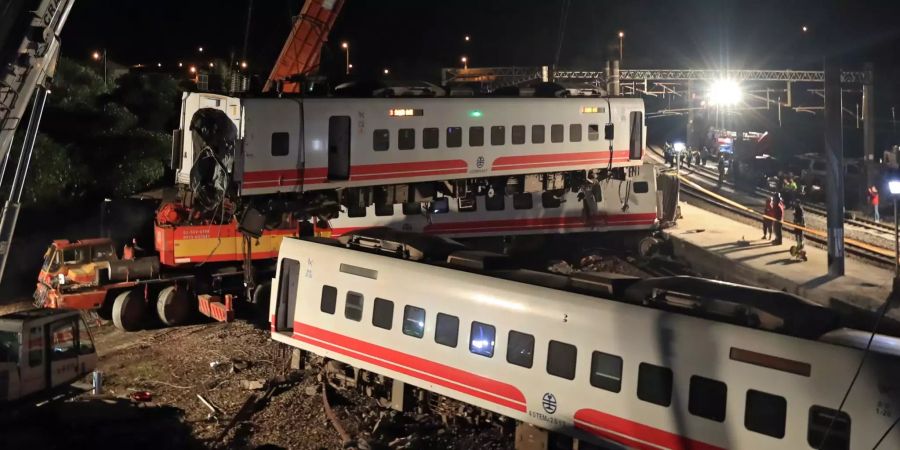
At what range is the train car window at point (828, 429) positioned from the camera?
711cm

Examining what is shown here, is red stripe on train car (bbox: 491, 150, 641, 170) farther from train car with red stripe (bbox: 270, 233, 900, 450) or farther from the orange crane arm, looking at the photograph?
train car with red stripe (bbox: 270, 233, 900, 450)

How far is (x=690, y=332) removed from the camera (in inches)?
317

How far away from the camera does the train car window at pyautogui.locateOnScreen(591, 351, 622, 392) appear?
28.2ft

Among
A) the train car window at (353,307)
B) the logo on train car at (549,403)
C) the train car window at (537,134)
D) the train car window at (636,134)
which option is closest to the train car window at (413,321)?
the train car window at (353,307)

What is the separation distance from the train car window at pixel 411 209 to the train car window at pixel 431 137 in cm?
196

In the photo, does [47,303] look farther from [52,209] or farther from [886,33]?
[886,33]

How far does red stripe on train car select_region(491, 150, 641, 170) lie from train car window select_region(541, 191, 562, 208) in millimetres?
1021

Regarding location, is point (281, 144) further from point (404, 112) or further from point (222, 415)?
point (222, 415)

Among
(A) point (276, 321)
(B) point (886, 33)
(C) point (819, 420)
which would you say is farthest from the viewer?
(B) point (886, 33)

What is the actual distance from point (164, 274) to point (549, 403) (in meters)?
11.0

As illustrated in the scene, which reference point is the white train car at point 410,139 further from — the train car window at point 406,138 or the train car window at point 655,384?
the train car window at point 655,384

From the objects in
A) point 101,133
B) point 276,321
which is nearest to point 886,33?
point 101,133

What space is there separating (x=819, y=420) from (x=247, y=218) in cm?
1178

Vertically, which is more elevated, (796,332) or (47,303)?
(796,332)
